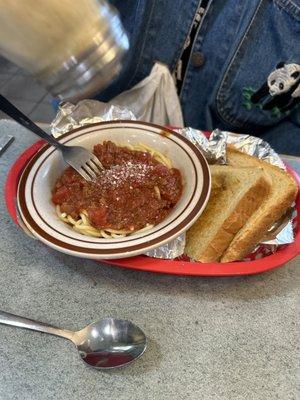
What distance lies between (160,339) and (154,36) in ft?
2.67

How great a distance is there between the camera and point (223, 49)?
112cm

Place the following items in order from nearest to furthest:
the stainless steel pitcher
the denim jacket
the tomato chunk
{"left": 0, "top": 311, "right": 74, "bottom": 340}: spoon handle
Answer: the stainless steel pitcher → {"left": 0, "top": 311, "right": 74, "bottom": 340}: spoon handle → the tomato chunk → the denim jacket

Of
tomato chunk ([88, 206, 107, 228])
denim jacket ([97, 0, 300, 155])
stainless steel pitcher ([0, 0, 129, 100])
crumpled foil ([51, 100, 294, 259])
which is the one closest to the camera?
stainless steel pitcher ([0, 0, 129, 100])

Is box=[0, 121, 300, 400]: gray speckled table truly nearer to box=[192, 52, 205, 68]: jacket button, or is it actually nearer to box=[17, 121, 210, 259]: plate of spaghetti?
box=[17, 121, 210, 259]: plate of spaghetti

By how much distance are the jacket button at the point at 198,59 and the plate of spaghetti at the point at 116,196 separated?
318 mm

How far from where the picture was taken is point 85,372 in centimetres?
64

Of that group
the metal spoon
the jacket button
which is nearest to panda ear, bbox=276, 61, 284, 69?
the jacket button

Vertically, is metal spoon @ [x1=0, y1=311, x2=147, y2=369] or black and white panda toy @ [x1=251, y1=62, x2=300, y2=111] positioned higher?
metal spoon @ [x1=0, y1=311, x2=147, y2=369]

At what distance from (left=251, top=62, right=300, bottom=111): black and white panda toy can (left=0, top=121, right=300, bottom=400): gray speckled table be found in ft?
1.70

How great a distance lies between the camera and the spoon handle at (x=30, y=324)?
662 mm

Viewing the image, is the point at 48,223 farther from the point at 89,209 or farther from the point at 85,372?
the point at 85,372

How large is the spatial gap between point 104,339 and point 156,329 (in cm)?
9

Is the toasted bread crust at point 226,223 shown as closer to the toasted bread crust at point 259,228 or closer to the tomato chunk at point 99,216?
the toasted bread crust at point 259,228

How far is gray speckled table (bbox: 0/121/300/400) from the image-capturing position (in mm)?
619
